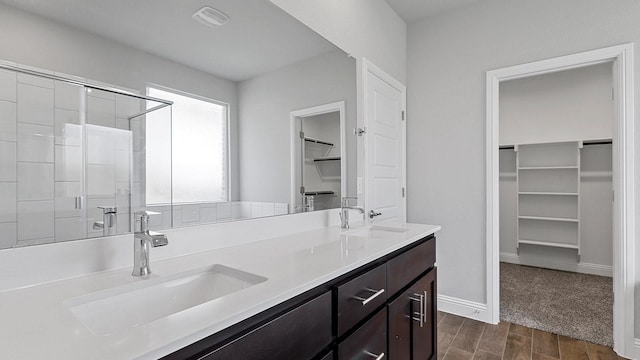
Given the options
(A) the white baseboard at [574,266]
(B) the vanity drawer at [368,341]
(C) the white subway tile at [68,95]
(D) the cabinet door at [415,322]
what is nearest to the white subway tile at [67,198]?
(C) the white subway tile at [68,95]

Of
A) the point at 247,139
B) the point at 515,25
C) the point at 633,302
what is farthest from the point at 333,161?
the point at 633,302

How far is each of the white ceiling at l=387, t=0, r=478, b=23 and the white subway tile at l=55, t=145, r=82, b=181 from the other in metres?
2.69

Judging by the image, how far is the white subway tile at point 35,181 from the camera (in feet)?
2.71

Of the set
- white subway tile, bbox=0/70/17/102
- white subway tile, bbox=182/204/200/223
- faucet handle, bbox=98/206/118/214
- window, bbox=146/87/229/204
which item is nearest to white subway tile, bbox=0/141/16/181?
white subway tile, bbox=0/70/17/102

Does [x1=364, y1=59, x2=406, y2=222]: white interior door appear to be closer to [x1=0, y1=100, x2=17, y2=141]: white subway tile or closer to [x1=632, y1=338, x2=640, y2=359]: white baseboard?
[x1=632, y1=338, x2=640, y2=359]: white baseboard

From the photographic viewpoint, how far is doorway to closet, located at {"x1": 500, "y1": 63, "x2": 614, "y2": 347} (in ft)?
12.3

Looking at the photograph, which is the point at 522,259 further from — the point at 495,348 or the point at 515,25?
the point at 515,25

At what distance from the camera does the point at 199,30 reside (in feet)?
4.12

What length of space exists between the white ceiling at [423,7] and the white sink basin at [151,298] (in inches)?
107

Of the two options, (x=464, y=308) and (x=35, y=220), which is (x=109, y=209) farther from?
(x=464, y=308)

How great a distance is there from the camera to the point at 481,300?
106 inches

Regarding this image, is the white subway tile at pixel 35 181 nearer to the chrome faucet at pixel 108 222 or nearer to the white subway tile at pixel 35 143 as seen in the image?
the white subway tile at pixel 35 143

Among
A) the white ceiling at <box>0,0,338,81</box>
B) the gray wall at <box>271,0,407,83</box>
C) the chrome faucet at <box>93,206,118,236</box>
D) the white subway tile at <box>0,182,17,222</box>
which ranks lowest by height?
the chrome faucet at <box>93,206,118,236</box>

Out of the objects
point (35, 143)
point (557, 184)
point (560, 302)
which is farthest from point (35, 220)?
point (557, 184)
